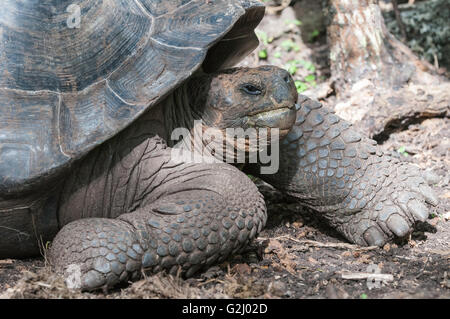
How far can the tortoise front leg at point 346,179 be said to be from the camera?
13.1 ft

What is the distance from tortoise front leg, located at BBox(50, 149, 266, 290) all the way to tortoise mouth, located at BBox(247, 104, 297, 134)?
37 centimetres

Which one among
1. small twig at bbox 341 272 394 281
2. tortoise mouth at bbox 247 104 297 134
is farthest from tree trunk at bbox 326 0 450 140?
small twig at bbox 341 272 394 281

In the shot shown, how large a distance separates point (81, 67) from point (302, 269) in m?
1.77

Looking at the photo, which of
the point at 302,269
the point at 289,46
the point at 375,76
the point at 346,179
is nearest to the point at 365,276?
the point at 302,269

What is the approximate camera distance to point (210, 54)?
4.26 m

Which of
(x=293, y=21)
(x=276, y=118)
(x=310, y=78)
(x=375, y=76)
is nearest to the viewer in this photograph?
(x=276, y=118)

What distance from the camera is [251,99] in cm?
357

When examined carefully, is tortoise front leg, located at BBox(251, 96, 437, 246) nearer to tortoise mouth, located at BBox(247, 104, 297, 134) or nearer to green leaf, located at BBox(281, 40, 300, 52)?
tortoise mouth, located at BBox(247, 104, 297, 134)

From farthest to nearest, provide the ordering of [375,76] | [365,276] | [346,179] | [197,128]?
[375,76] < [346,179] < [197,128] < [365,276]

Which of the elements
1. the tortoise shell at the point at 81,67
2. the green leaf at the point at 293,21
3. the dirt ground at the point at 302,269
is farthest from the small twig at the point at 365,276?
the green leaf at the point at 293,21

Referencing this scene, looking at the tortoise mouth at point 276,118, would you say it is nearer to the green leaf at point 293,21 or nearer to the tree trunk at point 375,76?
the tree trunk at point 375,76

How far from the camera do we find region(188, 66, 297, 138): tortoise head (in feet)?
11.6

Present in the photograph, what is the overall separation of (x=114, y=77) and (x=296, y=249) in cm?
161

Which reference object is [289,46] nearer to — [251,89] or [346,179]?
[346,179]
